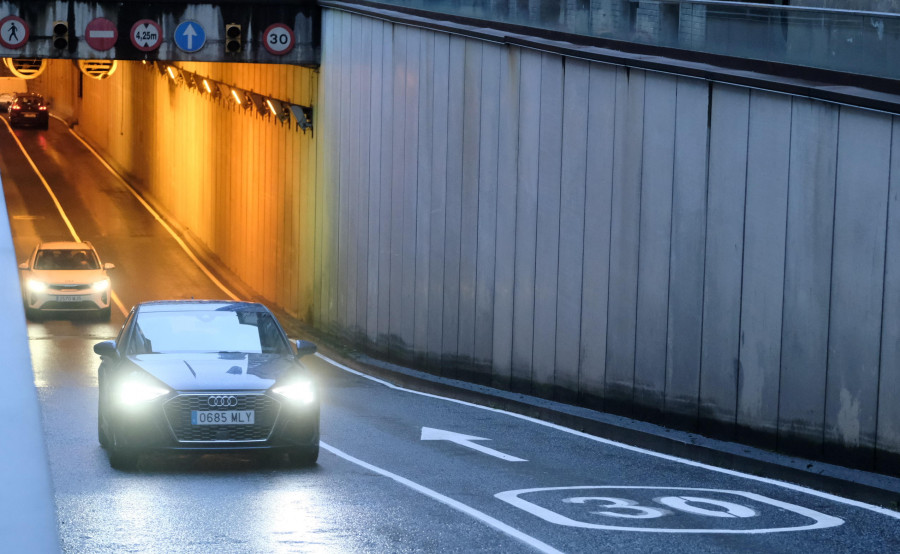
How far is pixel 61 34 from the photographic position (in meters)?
28.5

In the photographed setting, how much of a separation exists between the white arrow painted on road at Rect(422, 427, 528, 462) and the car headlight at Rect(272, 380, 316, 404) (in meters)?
2.42

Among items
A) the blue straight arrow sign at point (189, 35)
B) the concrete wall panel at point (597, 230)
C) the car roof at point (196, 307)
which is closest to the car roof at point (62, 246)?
the blue straight arrow sign at point (189, 35)

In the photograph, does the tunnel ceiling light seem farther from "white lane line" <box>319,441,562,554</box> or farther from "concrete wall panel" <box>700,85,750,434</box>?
"white lane line" <box>319,441,562,554</box>

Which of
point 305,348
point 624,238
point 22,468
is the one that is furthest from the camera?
point 624,238

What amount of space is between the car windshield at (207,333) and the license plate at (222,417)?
3.81ft

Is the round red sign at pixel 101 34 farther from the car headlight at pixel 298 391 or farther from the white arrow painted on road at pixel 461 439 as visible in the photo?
the car headlight at pixel 298 391

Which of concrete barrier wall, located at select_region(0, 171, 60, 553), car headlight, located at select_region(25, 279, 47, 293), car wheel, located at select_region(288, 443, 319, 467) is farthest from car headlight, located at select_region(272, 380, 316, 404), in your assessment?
car headlight, located at select_region(25, 279, 47, 293)

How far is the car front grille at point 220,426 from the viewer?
1073 cm

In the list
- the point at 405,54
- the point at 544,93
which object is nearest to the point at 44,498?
the point at 544,93

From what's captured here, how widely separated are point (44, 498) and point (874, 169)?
10.4m

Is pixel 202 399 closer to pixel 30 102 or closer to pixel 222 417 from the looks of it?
pixel 222 417

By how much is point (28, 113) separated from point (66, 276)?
4728 cm

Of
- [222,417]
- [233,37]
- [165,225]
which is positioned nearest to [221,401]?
[222,417]

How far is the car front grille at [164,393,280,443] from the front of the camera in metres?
10.7
